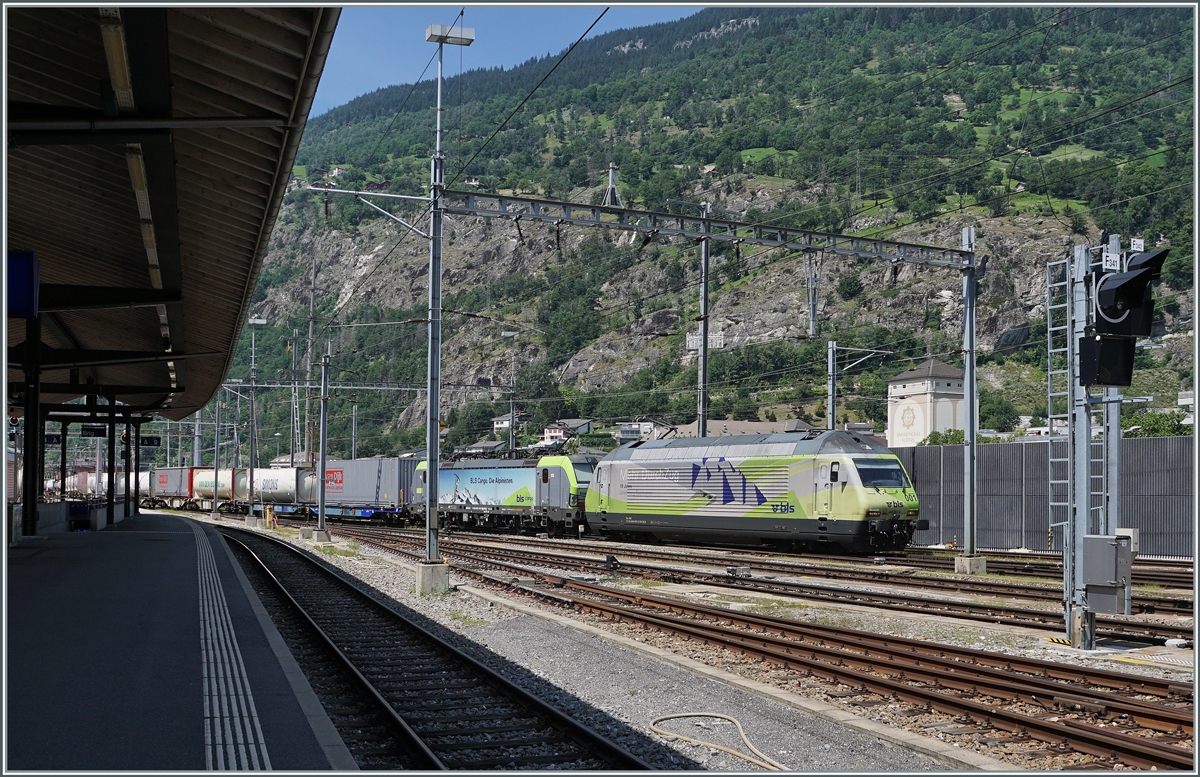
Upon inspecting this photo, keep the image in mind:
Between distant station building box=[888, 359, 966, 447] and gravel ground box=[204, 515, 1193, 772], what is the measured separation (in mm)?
70934

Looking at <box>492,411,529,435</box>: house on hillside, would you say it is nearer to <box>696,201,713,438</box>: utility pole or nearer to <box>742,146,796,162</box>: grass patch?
<box>696,201,713,438</box>: utility pole

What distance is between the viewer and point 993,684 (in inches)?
392

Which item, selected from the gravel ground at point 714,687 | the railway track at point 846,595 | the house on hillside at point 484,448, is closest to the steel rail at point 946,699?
the gravel ground at point 714,687

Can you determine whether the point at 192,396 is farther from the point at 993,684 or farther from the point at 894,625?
the point at 993,684

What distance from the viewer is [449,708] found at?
9.99 metres

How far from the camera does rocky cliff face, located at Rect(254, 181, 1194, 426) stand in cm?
10485

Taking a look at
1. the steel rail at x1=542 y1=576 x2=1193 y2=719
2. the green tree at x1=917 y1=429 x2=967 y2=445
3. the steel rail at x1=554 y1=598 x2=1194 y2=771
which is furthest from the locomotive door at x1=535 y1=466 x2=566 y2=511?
the green tree at x1=917 y1=429 x2=967 y2=445

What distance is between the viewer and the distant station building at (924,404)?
8488 centimetres

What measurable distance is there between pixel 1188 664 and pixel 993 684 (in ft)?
9.30

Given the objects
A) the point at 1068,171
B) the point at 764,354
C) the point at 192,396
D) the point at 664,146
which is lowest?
the point at 192,396

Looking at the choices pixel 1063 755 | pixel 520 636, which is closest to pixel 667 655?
pixel 520 636

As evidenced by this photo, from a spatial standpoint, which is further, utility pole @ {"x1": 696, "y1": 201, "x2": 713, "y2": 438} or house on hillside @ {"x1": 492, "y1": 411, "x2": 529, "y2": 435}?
house on hillside @ {"x1": 492, "y1": 411, "x2": 529, "y2": 435}

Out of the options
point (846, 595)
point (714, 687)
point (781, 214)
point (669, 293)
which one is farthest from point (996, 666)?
point (669, 293)

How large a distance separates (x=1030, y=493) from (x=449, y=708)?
23.0 metres
